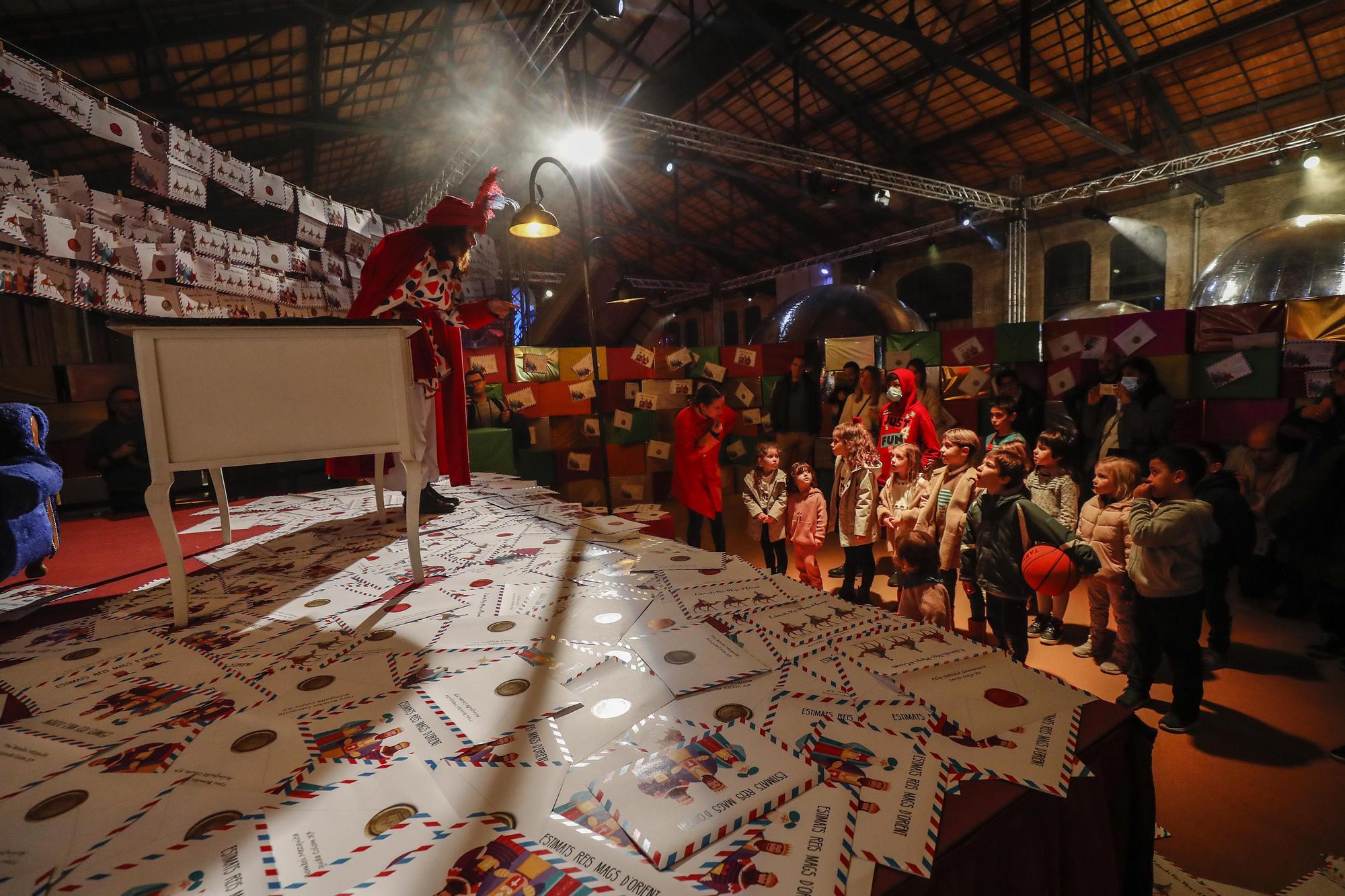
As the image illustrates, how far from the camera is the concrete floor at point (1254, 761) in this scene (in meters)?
2.05

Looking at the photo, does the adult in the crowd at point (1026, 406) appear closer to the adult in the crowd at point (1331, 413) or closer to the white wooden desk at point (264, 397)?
the adult in the crowd at point (1331, 413)

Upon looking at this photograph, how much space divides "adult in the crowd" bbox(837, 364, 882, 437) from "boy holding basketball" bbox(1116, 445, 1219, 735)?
9.26ft

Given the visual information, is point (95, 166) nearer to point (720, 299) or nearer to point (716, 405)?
point (716, 405)

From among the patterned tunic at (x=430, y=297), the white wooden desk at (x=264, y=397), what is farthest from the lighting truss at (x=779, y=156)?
the white wooden desk at (x=264, y=397)

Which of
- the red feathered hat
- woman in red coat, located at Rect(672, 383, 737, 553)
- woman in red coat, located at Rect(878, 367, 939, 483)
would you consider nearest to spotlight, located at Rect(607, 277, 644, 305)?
woman in red coat, located at Rect(672, 383, 737, 553)

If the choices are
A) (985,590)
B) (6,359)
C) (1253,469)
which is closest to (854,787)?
(985,590)

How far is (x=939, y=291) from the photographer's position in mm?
14328

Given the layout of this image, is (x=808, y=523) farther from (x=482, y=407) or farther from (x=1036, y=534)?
(x=482, y=407)

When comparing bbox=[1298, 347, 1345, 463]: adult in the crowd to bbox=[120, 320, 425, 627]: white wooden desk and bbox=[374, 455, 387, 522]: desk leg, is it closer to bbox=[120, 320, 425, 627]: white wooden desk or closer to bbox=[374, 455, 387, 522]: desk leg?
bbox=[120, 320, 425, 627]: white wooden desk

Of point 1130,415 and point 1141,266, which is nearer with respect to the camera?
point 1130,415

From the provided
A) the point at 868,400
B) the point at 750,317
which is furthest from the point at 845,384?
the point at 750,317

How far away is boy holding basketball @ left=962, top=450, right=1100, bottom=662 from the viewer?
271 centimetres

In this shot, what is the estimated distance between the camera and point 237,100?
23.6 ft

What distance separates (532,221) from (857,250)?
1163 centimetres
